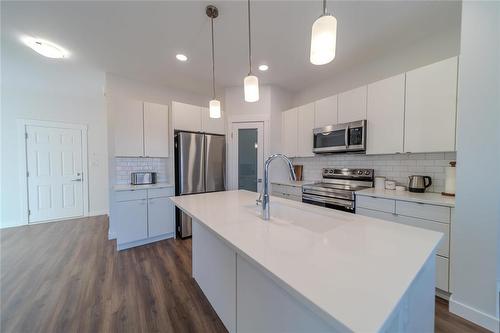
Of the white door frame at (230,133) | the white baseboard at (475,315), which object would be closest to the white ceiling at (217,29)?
the white door frame at (230,133)

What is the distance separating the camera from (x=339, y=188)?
8.44 ft

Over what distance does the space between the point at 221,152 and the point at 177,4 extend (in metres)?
2.15

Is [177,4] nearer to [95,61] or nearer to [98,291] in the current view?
[95,61]

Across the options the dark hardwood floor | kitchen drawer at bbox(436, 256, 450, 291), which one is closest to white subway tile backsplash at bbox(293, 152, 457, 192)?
kitchen drawer at bbox(436, 256, 450, 291)

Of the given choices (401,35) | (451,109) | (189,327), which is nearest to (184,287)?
(189,327)

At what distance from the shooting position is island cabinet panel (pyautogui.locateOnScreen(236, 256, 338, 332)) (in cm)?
74

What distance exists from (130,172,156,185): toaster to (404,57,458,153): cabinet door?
3.61 metres

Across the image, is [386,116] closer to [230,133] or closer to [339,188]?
[339,188]

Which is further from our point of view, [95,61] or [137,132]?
[137,132]

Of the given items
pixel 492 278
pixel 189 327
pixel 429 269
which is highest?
pixel 429 269

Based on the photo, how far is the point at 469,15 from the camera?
1.51m

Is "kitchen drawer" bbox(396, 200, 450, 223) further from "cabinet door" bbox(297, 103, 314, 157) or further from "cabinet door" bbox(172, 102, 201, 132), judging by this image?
"cabinet door" bbox(172, 102, 201, 132)

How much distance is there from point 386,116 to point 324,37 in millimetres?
1812

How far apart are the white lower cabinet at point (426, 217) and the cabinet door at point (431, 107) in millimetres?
617
